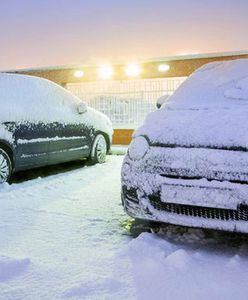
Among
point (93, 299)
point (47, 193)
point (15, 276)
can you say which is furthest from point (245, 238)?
point (47, 193)

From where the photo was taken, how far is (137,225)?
3.45 meters

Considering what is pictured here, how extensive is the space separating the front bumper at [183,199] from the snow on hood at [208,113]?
29 cm

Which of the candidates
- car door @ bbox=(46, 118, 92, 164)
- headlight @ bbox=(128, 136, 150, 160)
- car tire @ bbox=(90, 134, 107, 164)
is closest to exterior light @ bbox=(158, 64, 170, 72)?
car tire @ bbox=(90, 134, 107, 164)

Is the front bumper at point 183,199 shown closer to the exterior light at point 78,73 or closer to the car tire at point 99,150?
the car tire at point 99,150

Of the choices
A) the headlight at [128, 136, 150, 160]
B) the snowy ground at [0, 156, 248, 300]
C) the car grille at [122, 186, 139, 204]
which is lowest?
the snowy ground at [0, 156, 248, 300]

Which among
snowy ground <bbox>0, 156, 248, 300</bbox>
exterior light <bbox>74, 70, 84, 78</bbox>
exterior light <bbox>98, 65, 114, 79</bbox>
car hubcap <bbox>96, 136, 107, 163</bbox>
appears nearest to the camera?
snowy ground <bbox>0, 156, 248, 300</bbox>

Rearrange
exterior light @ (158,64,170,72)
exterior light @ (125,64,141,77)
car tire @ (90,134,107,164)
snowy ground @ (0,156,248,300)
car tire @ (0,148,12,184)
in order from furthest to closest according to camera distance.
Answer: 1. exterior light @ (125,64,141,77)
2. exterior light @ (158,64,170,72)
3. car tire @ (90,134,107,164)
4. car tire @ (0,148,12,184)
5. snowy ground @ (0,156,248,300)

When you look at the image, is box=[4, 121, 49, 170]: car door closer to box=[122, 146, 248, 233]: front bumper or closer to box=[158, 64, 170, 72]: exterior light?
box=[122, 146, 248, 233]: front bumper

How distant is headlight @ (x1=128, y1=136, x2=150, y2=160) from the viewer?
3.03m

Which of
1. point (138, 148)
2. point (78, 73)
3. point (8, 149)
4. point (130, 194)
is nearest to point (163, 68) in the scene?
point (78, 73)

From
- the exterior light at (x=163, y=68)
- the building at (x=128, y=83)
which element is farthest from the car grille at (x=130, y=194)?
the exterior light at (x=163, y=68)

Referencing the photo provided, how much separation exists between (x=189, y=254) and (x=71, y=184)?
114 inches

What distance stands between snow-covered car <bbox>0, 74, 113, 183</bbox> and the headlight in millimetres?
2486

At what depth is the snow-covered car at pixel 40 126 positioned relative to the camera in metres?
5.15
